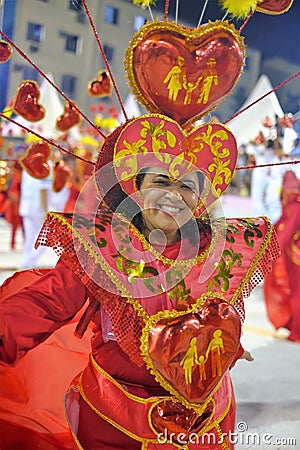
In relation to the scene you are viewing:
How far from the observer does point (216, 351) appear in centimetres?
113

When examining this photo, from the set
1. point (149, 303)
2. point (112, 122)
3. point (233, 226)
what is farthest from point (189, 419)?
point (112, 122)

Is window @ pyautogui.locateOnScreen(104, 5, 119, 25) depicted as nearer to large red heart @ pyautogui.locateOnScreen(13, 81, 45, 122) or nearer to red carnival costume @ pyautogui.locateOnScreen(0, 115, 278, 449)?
large red heart @ pyautogui.locateOnScreen(13, 81, 45, 122)

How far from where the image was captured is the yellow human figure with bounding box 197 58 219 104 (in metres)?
1.35

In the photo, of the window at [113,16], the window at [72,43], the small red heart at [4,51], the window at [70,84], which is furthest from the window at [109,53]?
the window at [70,84]

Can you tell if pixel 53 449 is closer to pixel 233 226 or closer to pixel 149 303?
pixel 149 303

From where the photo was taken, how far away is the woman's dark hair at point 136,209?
1328 millimetres

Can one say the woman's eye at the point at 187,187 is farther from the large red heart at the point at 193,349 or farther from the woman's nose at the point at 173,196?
the large red heart at the point at 193,349

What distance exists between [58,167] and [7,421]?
7.90 ft

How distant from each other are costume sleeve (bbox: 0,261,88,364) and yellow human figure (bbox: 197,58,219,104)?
1.78 feet

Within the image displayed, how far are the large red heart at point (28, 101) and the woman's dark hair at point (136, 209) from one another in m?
0.82

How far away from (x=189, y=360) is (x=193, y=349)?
2cm

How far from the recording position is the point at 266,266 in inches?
55.8

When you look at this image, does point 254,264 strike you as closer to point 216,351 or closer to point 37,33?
point 216,351

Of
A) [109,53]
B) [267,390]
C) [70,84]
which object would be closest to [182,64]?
[267,390]
